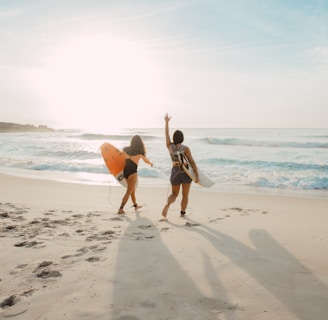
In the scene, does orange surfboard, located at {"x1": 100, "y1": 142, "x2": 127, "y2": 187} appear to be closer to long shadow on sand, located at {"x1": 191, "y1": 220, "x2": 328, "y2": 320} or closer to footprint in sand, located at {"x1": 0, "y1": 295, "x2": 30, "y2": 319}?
long shadow on sand, located at {"x1": 191, "y1": 220, "x2": 328, "y2": 320}

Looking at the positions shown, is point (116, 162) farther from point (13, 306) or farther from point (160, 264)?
point (13, 306)

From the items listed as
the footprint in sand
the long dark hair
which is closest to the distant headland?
the long dark hair

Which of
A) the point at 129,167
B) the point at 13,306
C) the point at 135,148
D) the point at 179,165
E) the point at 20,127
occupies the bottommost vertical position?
the point at 13,306

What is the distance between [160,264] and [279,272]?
4.50 feet

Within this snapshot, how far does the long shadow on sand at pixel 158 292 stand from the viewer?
2.70 meters

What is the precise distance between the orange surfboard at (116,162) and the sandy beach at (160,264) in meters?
0.85

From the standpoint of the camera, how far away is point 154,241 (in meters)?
4.66

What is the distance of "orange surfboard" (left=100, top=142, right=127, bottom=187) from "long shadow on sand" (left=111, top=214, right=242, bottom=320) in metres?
3.28

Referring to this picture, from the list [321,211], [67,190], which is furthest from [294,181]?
[67,190]

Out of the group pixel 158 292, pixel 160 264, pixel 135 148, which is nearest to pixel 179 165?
pixel 135 148

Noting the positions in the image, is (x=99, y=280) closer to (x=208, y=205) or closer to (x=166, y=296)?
(x=166, y=296)

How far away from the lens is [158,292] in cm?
305

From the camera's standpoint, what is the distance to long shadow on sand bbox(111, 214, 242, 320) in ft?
8.86

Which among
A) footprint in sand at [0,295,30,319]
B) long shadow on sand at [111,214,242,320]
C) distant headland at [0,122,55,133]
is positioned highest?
distant headland at [0,122,55,133]
